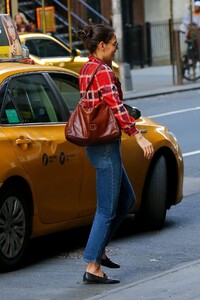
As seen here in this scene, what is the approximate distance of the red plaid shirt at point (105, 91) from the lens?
7.45m

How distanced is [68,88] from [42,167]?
115cm

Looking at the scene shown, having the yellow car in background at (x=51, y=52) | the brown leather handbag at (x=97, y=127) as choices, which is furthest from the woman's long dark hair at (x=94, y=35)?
the yellow car in background at (x=51, y=52)

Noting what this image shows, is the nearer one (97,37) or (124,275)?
(97,37)

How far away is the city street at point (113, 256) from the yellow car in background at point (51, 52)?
11.4m

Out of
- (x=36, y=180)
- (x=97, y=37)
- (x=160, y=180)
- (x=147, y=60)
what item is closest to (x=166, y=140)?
(x=160, y=180)

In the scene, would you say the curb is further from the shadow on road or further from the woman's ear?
the woman's ear

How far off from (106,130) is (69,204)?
4.84ft

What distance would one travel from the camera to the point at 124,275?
26.7 ft

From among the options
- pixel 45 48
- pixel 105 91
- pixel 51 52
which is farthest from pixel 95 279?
pixel 51 52

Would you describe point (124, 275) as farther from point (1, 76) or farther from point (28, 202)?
point (1, 76)

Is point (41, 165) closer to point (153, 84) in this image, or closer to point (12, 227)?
point (12, 227)

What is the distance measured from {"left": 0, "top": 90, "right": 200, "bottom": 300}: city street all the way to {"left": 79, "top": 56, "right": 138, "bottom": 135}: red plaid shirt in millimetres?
1126

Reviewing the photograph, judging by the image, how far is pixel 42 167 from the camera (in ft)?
27.8

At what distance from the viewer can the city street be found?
25.3 feet
